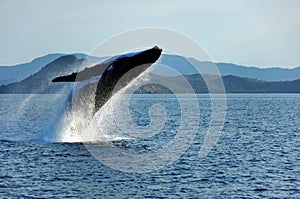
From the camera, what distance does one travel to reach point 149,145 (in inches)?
1350

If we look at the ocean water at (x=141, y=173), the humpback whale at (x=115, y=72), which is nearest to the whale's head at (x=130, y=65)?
the humpback whale at (x=115, y=72)

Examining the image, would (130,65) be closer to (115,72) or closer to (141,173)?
(115,72)

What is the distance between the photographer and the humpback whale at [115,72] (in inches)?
992

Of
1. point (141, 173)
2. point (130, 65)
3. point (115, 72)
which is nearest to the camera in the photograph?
point (141, 173)

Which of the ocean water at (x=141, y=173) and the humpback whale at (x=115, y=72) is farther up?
the humpback whale at (x=115, y=72)

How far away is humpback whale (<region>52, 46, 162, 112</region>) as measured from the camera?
25.2 metres

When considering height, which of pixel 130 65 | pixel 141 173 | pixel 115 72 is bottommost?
pixel 141 173

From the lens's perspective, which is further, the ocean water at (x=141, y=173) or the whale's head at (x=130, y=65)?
the whale's head at (x=130, y=65)

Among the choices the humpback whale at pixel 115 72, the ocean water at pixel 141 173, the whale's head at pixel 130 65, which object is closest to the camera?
the ocean water at pixel 141 173

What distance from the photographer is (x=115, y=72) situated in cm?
2708

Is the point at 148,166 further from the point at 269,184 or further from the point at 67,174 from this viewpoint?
the point at 269,184

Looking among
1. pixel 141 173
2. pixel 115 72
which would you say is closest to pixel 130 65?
pixel 115 72

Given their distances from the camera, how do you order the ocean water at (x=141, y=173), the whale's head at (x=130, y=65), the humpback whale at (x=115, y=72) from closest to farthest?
the ocean water at (x=141, y=173), the whale's head at (x=130, y=65), the humpback whale at (x=115, y=72)

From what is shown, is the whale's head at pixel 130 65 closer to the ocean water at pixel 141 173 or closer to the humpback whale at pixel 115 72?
the humpback whale at pixel 115 72
